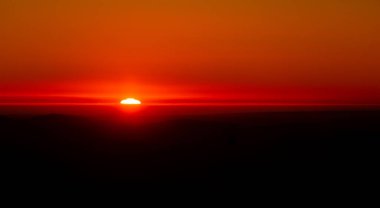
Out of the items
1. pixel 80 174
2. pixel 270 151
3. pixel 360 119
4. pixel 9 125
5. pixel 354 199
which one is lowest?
pixel 354 199

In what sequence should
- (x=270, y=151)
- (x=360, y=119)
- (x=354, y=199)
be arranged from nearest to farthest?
1. (x=354, y=199)
2. (x=270, y=151)
3. (x=360, y=119)

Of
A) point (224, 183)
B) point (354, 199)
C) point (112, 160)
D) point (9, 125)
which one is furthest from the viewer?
point (9, 125)

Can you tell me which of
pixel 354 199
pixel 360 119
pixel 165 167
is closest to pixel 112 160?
pixel 165 167

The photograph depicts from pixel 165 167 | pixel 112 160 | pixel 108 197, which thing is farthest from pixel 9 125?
pixel 108 197

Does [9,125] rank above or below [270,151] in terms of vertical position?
above

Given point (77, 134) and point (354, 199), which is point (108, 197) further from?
point (77, 134)

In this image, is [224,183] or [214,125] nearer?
[224,183]

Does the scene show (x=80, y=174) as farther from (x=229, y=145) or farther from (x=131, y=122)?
(x=131, y=122)
